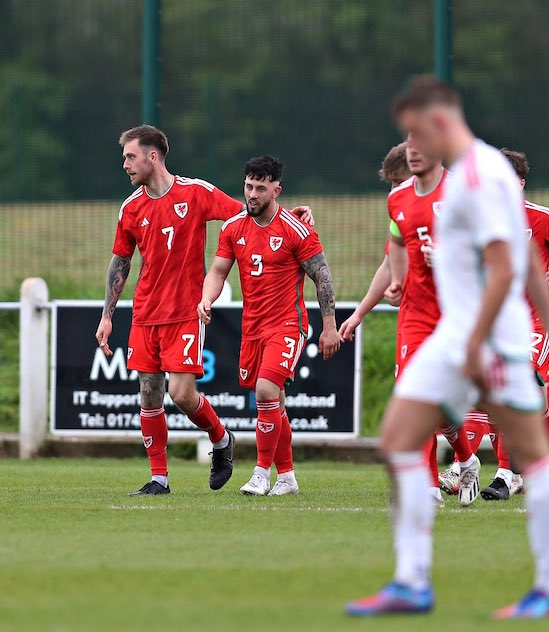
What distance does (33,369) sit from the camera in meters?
14.8

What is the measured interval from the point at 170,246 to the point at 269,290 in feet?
2.58

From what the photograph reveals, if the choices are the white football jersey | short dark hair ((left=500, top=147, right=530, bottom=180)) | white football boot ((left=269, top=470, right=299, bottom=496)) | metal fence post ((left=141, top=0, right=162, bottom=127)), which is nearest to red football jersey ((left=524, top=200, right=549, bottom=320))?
short dark hair ((left=500, top=147, right=530, bottom=180))

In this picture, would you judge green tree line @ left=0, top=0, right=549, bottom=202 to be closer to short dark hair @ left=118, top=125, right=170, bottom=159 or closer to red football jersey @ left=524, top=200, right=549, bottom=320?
red football jersey @ left=524, top=200, right=549, bottom=320

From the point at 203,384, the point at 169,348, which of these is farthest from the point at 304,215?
the point at 203,384

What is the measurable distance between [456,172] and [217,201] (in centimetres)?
532

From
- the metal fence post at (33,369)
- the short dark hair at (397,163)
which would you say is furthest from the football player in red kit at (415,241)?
the metal fence post at (33,369)

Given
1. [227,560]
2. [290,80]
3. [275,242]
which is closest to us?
[227,560]

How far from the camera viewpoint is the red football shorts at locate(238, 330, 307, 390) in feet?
33.7

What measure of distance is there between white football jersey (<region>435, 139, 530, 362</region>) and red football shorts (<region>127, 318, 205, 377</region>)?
16.4 feet

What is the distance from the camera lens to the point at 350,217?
15.4m

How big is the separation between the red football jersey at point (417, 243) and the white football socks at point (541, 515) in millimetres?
3483

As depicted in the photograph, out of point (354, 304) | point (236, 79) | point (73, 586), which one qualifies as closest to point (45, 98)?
point (236, 79)

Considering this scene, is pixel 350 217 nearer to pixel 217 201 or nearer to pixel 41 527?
pixel 217 201

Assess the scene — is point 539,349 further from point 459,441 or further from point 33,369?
point 33,369
